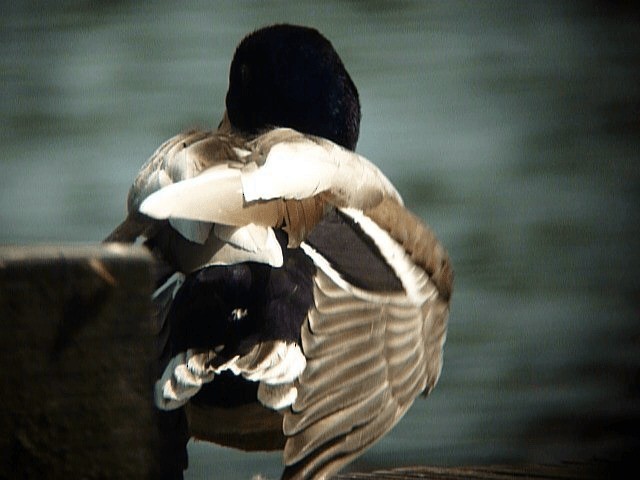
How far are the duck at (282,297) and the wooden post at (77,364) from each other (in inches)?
23.7

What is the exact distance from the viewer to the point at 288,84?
2.40 m

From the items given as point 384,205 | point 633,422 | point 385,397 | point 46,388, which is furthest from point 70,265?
point 633,422

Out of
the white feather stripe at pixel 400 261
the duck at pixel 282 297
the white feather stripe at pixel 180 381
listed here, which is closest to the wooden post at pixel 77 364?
the duck at pixel 282 297

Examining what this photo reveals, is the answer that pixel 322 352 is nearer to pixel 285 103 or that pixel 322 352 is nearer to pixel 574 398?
pixel 285 103

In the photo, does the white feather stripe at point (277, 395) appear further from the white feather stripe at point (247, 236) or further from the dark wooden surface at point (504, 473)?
the dark wooden surface at point (504, 473)

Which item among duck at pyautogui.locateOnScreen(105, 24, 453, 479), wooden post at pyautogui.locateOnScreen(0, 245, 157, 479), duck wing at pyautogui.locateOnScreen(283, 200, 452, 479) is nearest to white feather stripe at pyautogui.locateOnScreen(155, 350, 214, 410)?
duck at pyautogui.locateOnScreen(105, 24, 453, 479)

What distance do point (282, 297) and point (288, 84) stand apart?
73cm

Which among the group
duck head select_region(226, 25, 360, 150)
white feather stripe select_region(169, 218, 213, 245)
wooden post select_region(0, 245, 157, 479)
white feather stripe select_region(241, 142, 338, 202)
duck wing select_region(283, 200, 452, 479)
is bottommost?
duck wing select_region(283, 200, 452, 479)

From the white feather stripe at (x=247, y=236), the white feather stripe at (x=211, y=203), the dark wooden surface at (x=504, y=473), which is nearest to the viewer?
the white feather stripe at (x=211, y=203)

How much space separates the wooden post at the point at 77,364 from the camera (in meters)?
0.90

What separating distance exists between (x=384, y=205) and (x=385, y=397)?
296 mm

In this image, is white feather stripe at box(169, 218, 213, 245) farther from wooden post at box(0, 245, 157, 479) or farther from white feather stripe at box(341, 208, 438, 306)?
wooden post at box(0, 245, 157, 479)

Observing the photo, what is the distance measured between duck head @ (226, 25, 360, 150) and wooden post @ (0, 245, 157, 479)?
1.43 meters

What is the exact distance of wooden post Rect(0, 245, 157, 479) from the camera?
0.90 meters
